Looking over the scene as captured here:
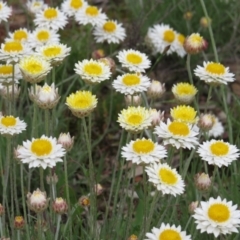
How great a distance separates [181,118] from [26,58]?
0.58 meters

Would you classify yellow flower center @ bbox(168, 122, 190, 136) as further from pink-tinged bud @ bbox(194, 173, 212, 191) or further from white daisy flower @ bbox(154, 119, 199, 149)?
pink-tinged bud @ bbox(194, 173, 212, 191)

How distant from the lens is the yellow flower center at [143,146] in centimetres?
197

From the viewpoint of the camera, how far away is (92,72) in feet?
7.44

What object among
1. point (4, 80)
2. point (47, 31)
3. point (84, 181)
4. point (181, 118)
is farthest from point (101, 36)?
point (181, 118)

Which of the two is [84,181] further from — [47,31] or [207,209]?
[207,209]

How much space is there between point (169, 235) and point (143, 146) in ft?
0.93

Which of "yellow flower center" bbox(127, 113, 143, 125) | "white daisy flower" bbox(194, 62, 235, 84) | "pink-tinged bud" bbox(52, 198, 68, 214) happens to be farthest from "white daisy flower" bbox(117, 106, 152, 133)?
"white daisy flower" bbox(194, 62, 235, 84)

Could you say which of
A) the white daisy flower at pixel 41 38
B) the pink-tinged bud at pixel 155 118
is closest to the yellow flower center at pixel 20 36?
the white daisy flower at pixel 41 38

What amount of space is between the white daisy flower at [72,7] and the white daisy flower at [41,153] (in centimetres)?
147

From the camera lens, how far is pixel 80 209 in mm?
2568

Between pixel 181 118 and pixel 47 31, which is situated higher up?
pixel 47 31

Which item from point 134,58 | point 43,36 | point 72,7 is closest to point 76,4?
point 72,7

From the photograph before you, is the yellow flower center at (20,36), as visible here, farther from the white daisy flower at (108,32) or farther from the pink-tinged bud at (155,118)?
the pink-tinged bud at (155,118)

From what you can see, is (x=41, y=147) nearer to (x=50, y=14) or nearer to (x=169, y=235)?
(x=169, y=235)
